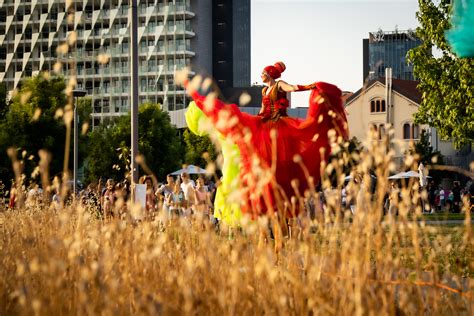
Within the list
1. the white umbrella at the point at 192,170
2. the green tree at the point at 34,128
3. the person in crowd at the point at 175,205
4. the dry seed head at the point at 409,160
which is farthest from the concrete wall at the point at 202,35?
the dry seed head at the point at 409,160

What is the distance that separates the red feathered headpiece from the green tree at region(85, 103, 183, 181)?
169 feet

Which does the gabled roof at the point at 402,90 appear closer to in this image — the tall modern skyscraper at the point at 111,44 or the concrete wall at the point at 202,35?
the concrete wall at the point at 202,35

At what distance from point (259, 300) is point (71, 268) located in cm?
110

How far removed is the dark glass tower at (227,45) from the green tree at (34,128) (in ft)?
177

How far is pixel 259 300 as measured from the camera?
12.9 feet

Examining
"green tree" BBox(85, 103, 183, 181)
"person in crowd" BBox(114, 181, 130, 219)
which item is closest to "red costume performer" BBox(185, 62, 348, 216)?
"person in crowd" BBox(114, 181, 130, 219)

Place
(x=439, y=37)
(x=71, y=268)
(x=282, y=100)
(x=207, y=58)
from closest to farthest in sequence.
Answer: (x=71, y=268)
(x=282, y=100)
(x=439, y=37)
(x=207, y=58)

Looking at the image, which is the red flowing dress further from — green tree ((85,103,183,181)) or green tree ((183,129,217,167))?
green tree ((183,129,217,167))

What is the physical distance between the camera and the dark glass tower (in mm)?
106312

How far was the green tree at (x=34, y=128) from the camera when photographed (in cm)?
4766

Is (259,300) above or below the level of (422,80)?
below

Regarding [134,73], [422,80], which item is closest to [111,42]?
[422,80]

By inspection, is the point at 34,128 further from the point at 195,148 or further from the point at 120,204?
the point at 120,204

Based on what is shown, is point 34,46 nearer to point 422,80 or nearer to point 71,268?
point 422,80
